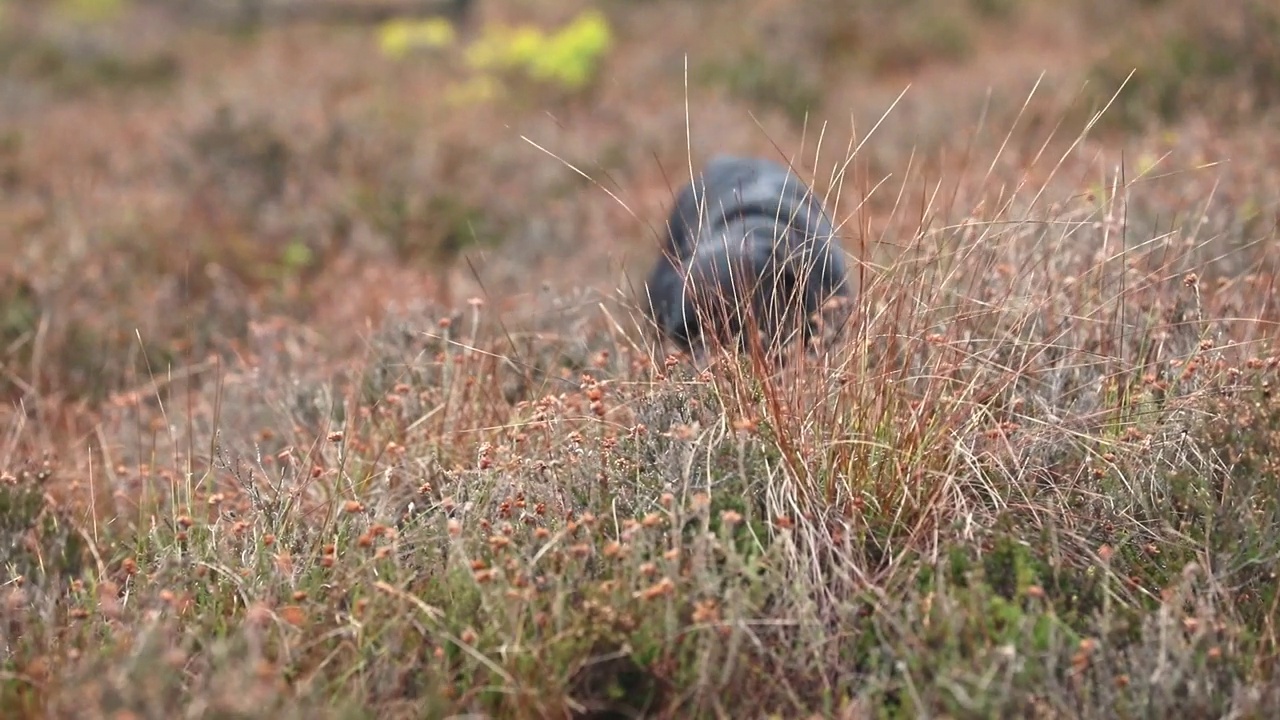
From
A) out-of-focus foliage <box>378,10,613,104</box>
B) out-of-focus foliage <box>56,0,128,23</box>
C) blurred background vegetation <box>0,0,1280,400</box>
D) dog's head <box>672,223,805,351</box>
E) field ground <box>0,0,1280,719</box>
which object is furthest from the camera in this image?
out-of-focus foliage <box>56,0,128,23</box>

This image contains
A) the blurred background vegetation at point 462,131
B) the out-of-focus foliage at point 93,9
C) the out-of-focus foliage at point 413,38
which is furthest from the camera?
the out-of-focus foliage at point 93,9

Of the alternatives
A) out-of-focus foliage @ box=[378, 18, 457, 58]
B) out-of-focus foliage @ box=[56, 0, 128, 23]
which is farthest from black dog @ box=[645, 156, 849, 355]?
out-of-focus foliage @ box=[56, 0, 128, 23]

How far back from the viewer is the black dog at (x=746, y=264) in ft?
9.80

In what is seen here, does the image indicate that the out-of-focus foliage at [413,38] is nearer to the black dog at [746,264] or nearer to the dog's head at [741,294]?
the black dog at [746,264]

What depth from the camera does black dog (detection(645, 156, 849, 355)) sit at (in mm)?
2986

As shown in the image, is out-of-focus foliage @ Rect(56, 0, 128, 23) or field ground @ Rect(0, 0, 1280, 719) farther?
out-of-focus foliage @ Rect(56, 0, 128, 23)

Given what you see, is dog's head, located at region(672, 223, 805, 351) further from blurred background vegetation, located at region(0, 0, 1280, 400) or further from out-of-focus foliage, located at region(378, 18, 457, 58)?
out-of-focus foliage, located at region(378, 18, 457, 58)

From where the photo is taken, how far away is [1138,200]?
493 cm

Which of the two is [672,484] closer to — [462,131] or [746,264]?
[746,264]

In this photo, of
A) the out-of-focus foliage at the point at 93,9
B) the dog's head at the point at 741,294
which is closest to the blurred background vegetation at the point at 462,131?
the dog's head at the point at 741,294

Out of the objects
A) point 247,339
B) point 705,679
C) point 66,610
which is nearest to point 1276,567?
point 705,679

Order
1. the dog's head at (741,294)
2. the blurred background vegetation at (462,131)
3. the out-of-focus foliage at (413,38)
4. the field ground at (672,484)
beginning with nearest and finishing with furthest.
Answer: the field ground at (672,484) → the dog's head at (741,294) → the blurred background vegetation at (462,131) → the out-of-focus foliage at (413,38)

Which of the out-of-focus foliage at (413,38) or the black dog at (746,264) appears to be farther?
the out-of-focus foliage at (413,38)

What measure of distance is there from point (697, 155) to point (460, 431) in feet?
14.3
